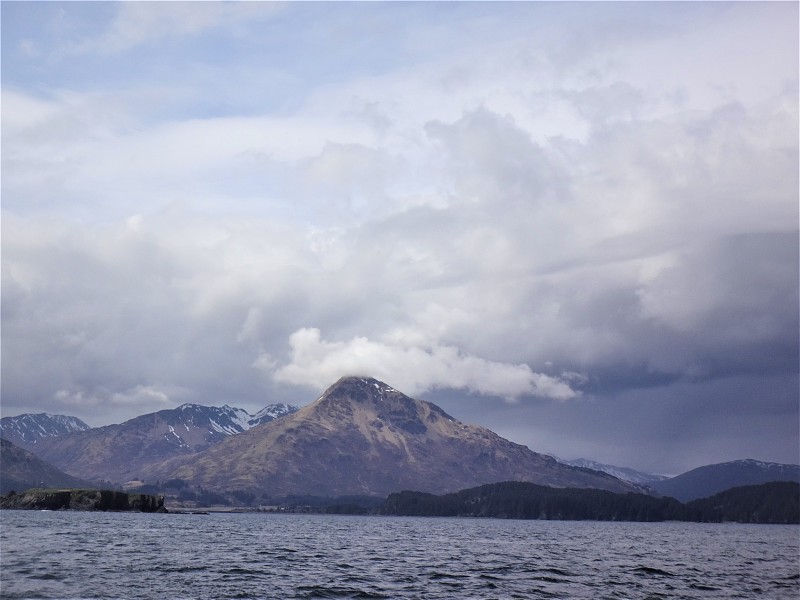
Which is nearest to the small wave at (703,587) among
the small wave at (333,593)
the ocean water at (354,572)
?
the ocean water at (354,572)

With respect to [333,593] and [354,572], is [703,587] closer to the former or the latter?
[354,572]

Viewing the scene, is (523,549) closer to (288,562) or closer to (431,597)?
(288,562)

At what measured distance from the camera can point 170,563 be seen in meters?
116

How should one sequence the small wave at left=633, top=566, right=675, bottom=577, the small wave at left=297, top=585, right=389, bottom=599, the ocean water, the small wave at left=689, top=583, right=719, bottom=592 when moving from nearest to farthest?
the small wave at left=297, top=585, right=389, bottom=599 → the ocean water → the small wave at left=689, top=583, right=719, bottom=592 → the small wave at left=633, top=566, right=675, bottom=577

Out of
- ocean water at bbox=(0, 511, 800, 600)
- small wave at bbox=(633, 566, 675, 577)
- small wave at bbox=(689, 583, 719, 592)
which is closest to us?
ocean water at bbox=(0, 511, 800, 600)

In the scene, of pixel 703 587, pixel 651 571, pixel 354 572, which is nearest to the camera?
pixel 703 587

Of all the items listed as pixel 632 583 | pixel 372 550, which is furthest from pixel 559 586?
pixel 372 550

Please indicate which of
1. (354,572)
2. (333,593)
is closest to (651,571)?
(354,572)

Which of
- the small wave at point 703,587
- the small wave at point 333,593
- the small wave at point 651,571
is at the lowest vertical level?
the small wave at point 333,593

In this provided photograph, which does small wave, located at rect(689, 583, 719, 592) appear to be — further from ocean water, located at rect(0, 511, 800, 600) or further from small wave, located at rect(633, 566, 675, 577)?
small wave, located at rect(633, 566, 675, 577)

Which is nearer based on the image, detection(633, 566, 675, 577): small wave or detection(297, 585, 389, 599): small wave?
detection(297, 585, 389, 599): small wave

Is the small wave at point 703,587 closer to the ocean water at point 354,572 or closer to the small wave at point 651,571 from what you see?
the ocean water at point 354,572

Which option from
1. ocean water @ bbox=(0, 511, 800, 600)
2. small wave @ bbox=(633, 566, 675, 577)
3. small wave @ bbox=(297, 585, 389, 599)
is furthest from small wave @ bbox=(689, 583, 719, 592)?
small wave @ bbox=(297, 585, 389, 599)

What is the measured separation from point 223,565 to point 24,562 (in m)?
26.5
